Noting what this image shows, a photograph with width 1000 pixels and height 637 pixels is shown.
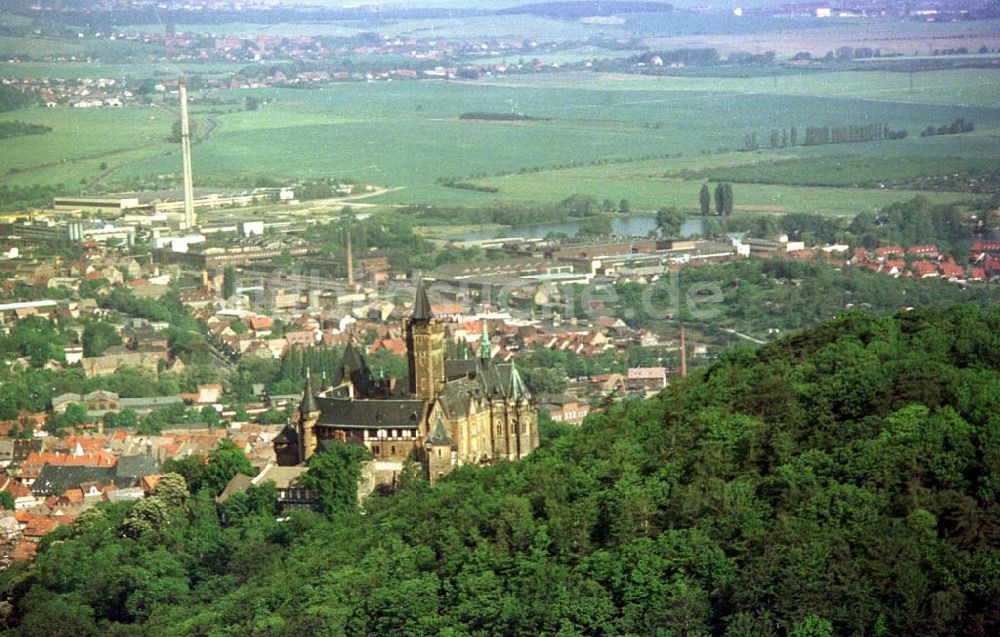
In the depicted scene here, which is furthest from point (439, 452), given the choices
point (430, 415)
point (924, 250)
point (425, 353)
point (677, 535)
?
point (924, 250)

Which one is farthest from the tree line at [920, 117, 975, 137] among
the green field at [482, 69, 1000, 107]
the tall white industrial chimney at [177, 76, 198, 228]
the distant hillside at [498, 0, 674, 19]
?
the distant hillside at [498, 0, 674, 19]

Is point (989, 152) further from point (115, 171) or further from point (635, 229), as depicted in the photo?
point (115, 171)

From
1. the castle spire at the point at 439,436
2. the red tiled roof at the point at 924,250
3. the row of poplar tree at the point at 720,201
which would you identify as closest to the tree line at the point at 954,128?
the row of poplar tree at the point at 720,201

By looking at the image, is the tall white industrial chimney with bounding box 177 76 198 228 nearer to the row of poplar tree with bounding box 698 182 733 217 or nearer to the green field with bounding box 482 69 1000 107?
the row of poplar tree with bounding box 698 182 733 217

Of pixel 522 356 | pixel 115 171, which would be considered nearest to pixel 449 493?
pixel 522 356

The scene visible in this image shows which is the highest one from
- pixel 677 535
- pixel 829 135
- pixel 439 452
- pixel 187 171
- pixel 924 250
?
pixel 677 535

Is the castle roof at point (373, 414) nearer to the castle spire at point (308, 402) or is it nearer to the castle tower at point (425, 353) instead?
the castle spire at point (308, 402)

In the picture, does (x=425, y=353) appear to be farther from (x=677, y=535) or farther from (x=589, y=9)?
(x=589, y=9)
